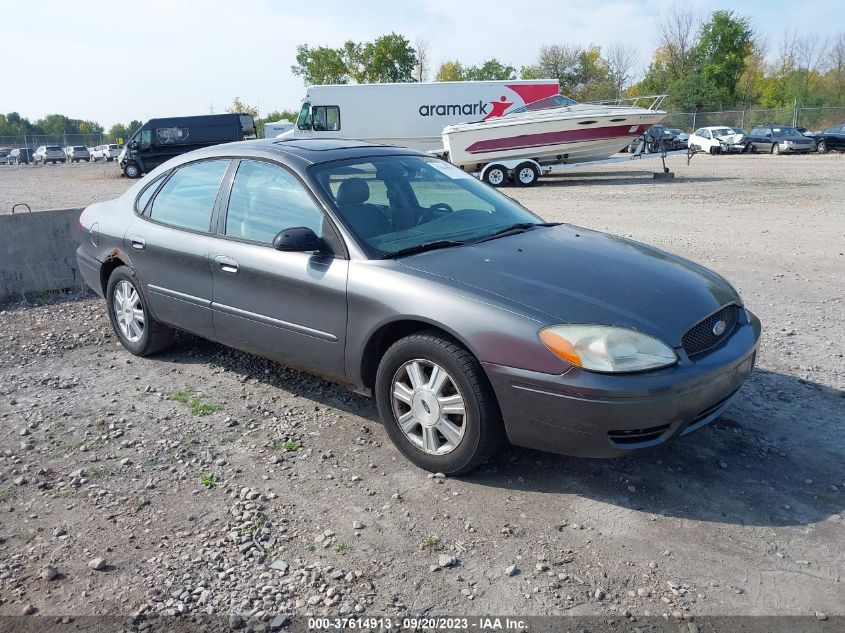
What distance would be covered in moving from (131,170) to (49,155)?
28577 mm

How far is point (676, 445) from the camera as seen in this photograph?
3938 millimetres

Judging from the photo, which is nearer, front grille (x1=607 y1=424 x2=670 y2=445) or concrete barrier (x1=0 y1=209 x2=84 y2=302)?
front grille (x1=607 y1=424 x2=670 y2=445)

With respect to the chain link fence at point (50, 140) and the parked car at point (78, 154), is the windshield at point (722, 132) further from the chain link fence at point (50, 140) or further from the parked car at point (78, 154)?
the chain link fence at point (50, 140)

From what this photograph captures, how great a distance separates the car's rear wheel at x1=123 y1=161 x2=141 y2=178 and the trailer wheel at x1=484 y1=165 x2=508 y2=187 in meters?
16.7

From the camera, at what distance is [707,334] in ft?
11.6

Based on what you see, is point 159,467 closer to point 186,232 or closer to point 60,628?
point 60,628

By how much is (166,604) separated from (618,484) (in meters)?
2.14

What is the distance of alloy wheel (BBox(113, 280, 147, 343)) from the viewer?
17.9ft

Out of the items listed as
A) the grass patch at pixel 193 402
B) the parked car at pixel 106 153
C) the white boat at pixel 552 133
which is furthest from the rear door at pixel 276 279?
the parked car at pixel 106 153

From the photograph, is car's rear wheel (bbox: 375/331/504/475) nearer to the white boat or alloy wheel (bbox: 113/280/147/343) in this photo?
alloy wheel (bbox: 113/280/147/343)

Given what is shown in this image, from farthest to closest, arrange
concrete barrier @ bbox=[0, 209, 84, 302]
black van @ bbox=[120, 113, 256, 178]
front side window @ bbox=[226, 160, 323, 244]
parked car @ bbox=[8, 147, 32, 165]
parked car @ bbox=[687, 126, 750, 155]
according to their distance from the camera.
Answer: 1. parked car @ bbox=[8, 147, 32, 165]
2. parked car @ bbox=[687, 126, 750, 155]
3. black van @ bbox=[120, 113, 256, 178]
4. concrete barrier @ bbox=[0, 209, 84, 302]
5. front side window @ bbox=[226, 160, 323, 244]

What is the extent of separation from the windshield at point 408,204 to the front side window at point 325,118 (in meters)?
23.2

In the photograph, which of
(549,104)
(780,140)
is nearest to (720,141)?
(780,140)

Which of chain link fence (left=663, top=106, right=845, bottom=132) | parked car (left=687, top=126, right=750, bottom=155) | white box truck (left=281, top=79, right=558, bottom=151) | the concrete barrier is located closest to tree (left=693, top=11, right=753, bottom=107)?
chain link fence (left=663, top=106, right=845, bottom=132)
